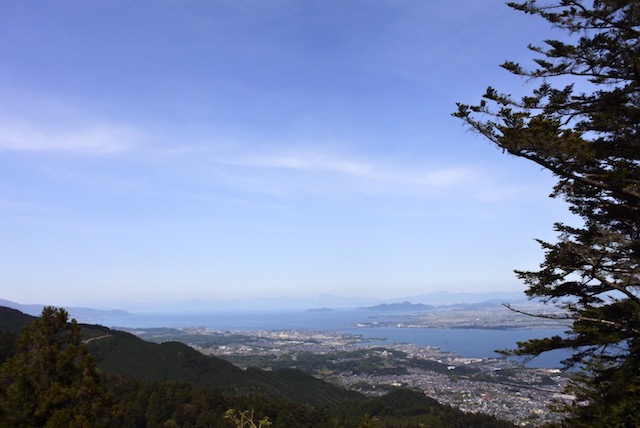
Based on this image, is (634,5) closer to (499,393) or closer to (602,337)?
(602,337)

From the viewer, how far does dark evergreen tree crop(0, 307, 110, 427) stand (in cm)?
1177

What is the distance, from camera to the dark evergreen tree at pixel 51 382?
11.8 m

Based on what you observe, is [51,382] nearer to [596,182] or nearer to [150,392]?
[596,182]

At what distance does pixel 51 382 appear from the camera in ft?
41.2

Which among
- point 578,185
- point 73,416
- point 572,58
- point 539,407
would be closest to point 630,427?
point 578,185

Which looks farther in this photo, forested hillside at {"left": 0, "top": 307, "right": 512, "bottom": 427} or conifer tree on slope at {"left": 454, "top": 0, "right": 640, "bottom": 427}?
forested hillside at {"left": 0, "top": 307, "right": 512, "bottom": 427}

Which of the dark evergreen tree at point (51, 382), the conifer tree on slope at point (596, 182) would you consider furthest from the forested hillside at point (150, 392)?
the conifer tree on slope at point (596, 182)

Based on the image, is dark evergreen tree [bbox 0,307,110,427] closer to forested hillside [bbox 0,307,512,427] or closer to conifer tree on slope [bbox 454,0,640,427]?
forested hillside [bbox 0,307,512,427]

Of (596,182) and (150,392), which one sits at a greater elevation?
(596,182)

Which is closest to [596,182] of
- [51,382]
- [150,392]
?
[51,382]

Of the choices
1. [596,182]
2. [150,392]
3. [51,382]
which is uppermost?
[596,182]

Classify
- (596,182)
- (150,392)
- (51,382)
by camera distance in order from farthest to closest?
(150,392), (51,382), (596,182)

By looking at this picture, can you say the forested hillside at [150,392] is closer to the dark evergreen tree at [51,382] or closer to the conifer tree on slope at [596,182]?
the dark evergreen tree at [51,382]

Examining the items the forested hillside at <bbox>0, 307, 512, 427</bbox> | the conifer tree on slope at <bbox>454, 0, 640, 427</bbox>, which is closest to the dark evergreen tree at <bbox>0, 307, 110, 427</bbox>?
the forested hillside at <bbox>0, 307, 512, 427</bbox>
